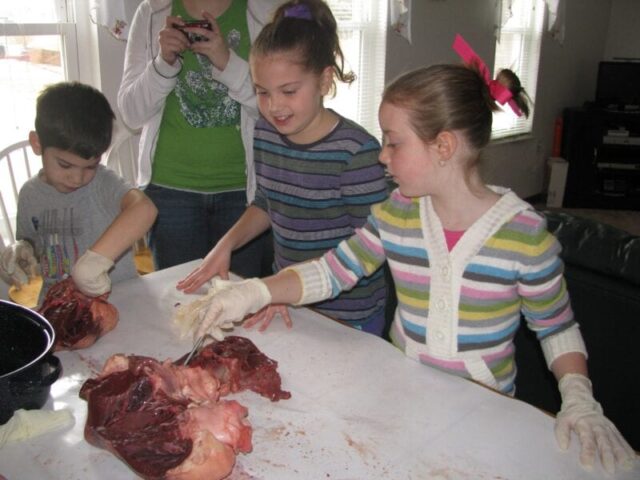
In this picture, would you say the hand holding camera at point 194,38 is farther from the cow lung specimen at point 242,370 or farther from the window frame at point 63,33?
the window frame at point 63,33

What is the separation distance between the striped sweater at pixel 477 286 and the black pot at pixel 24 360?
0.72m

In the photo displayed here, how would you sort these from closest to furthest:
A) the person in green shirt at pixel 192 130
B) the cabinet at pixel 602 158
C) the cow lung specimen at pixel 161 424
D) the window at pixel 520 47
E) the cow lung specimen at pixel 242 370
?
the cow lung specimen at pixel 161 424 < the cow lung specimen at pixel 242 370 < the person in green shirt at pixel 192 130 < the window at pixel 520 47 < the cabinet at pixel 602 158

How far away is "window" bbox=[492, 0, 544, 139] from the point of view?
17.2 feet

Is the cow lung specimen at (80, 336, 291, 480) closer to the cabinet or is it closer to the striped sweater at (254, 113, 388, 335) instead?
the striped sweater at (254, 113, 388, 335)

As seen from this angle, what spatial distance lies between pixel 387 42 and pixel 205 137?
7.98 ft


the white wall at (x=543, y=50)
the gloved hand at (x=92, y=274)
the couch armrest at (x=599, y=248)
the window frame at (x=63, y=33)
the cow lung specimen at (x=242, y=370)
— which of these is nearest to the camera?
the cow lung specimen at (x=242, y=370)

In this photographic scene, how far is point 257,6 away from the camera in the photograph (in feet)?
6.51

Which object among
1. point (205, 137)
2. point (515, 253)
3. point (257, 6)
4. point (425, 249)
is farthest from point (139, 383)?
point (257, 6)

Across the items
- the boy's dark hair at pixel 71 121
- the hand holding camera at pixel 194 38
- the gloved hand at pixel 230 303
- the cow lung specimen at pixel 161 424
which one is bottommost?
the cow lung specimen at pixel 161 424

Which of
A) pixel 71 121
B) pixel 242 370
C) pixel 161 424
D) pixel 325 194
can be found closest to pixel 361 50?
pixel 325 194

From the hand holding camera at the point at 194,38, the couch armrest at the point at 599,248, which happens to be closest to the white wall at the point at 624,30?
the couch armrest at the point at 599,248

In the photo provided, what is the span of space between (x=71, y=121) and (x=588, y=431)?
1.36 meters

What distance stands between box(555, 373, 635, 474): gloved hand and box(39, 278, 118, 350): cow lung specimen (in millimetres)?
955

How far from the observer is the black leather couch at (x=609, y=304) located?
1.77 m
